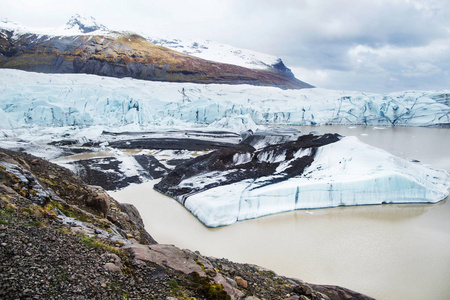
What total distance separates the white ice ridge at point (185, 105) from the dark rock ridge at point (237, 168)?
37.3ft

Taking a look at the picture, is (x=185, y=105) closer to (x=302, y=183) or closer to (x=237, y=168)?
(x=237, y=168)

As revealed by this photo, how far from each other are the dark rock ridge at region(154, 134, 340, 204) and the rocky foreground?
5.01m

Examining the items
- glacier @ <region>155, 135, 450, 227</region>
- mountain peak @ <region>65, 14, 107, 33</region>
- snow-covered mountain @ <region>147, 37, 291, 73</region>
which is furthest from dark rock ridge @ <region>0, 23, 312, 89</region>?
glacier @ <region>155, 135, 450, 227</region>

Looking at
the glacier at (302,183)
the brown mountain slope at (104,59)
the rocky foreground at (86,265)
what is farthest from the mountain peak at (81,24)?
the rocky foreground at (86,265)

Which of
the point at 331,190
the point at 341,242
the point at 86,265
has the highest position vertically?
the point at 86,265

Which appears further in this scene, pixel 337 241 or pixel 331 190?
pixel 331 190

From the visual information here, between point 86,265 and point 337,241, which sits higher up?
point 86,265

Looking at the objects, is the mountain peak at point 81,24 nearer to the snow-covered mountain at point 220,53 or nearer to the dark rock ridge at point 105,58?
the dark rock ridge at point 105,58

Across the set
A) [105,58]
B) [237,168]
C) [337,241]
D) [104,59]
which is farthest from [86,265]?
[105,58]

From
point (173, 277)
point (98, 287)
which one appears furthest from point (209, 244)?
point (98, 287)

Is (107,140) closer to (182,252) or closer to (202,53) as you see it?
(182,252)

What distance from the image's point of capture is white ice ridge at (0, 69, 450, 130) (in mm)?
19875

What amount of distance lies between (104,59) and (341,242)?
37.7m

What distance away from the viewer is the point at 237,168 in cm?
1009
